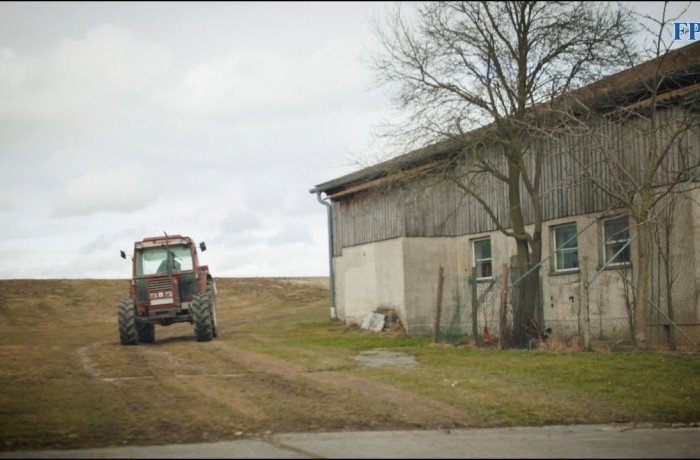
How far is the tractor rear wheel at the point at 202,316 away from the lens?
21.4 metres

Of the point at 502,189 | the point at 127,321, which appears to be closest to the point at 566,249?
the point at 502,189

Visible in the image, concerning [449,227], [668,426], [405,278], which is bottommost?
[668,426]

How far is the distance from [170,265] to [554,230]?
11.3m

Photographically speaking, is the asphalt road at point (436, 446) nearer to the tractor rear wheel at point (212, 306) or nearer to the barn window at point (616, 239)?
the barn window at point (616, 239)

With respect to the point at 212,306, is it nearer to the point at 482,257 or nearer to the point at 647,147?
the point at 482,257

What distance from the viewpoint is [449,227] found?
24938 mm

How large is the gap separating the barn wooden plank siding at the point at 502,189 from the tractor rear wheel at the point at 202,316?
20.8 ft

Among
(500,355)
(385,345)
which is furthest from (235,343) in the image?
(500,355)

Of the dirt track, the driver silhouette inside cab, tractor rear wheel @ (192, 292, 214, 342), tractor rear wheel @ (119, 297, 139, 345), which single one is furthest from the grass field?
the driver silhouette inside cab

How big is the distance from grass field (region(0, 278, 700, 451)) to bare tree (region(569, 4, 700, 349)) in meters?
2.65

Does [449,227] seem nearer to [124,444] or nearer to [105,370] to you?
[105,370]

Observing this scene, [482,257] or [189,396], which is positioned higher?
[482,257]

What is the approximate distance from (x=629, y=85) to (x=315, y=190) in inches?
587

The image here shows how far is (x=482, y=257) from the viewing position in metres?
24.1
